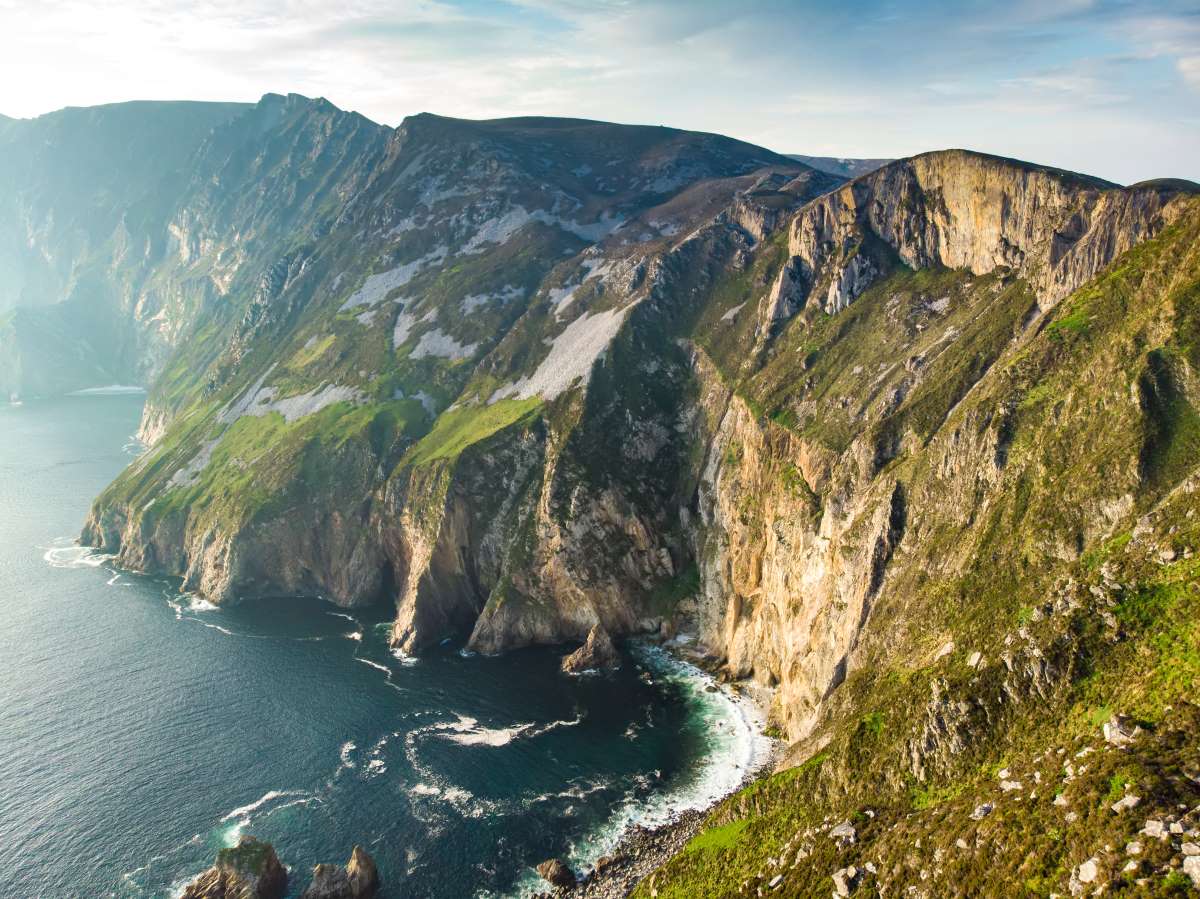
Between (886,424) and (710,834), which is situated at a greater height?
(886,424)

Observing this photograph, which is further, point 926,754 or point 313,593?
point 313,593

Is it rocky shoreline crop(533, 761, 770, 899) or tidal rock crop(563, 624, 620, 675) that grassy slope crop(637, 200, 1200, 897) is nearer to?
rocky shoreline crop(533, 761, 770, 899)

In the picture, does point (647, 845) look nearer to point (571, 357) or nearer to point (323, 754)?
point (323, 754)

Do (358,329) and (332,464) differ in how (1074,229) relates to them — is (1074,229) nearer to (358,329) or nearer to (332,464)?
(332,464)

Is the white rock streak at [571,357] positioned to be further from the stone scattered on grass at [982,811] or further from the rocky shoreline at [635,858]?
the stone scattered on grass at [982,811]

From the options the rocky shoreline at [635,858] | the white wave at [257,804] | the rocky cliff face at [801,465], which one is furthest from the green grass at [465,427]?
the rocky shoreline at [635,858]

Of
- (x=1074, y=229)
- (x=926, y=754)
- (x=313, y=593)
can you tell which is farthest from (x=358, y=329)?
(x=926, y=754)

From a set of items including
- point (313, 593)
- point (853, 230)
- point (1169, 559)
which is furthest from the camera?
point (313, 593)
